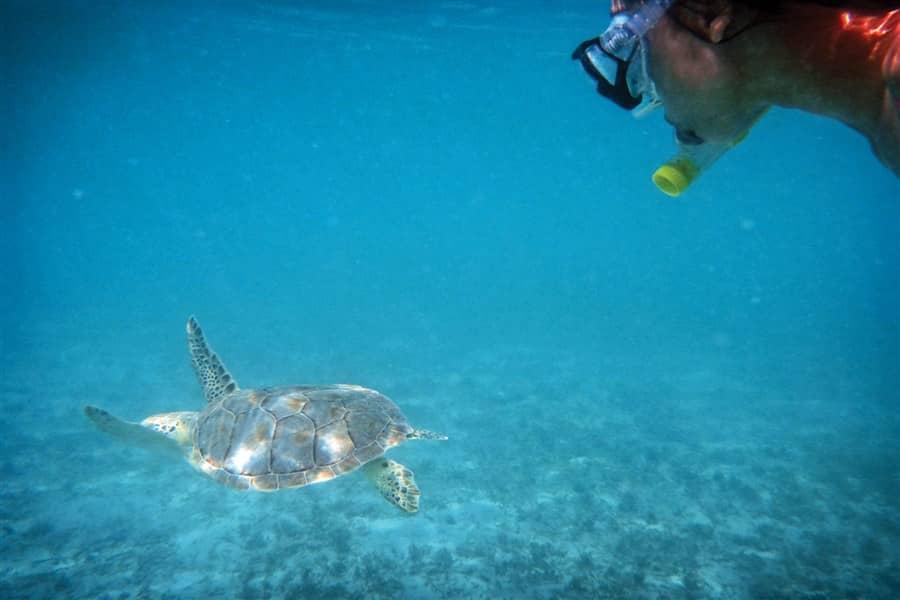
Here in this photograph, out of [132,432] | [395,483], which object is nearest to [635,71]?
[395,483]

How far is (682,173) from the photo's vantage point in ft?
6.72

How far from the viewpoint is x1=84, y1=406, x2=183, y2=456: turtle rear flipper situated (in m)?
5.76

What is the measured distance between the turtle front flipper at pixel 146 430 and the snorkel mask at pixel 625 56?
6405 mm

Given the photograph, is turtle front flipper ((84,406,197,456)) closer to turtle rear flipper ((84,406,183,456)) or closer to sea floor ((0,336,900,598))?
turtle rear flipper ((84,406,183,456))

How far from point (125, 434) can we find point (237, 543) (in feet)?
7.48

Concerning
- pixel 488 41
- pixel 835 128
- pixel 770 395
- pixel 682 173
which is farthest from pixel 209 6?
pixel 835 128

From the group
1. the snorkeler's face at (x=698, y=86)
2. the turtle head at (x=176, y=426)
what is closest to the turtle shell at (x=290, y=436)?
the turtle head at (x=176, y=426)

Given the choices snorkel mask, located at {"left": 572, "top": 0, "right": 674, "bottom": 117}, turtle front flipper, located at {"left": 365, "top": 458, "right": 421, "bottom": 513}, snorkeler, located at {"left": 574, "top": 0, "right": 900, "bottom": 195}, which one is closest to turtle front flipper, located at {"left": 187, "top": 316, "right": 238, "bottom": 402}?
turtle front flipper, located at {"left": 365, "top": 458, "right": 421, "bottom": 513}

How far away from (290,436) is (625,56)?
5217 mm

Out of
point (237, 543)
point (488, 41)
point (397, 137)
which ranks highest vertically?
point (397, 137)

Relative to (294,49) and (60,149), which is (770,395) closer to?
(294,49)

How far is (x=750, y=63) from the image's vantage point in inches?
62.7

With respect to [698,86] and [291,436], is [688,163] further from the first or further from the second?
[291,436]

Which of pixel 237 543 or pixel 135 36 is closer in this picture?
pixel 237 543
